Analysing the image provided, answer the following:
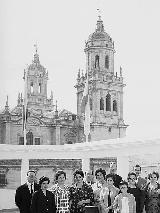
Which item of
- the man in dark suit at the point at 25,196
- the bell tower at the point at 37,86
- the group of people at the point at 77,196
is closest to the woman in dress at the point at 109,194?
the group of people at the point at 77,196

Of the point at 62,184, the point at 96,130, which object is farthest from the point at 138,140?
the point at 96,130

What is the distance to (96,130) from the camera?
1492 inches

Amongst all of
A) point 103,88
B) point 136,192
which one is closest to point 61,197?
point 136,192

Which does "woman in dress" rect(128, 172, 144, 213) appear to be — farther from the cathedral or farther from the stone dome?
the stone dome

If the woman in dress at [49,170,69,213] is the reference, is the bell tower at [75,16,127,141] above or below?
above

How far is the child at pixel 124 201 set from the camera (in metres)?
7.41

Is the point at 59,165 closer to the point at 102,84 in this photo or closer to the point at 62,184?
the point at 102,84

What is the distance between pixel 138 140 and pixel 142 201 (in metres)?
7.02

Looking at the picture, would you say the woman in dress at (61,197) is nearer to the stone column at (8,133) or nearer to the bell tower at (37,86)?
the stone column at (8,133)

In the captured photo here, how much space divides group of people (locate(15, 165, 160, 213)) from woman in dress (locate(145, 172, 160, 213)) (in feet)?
0.61

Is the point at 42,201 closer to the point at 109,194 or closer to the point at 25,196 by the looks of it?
the point at 25,196

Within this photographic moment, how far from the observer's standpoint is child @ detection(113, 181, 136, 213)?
24.3ft

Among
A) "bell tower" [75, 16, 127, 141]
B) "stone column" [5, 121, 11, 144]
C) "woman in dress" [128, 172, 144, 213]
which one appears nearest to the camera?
"woman in dress" [128, 172, 144, 213]

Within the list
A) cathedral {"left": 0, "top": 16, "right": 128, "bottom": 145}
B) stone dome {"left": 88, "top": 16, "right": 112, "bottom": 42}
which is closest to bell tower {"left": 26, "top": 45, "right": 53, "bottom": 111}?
cathedral {"left": 0, "top": 16, "right": 128, "bottom": 145}
